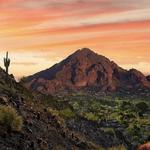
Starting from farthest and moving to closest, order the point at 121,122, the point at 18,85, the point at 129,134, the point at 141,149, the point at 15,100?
the point at 121,122 → the point at 129,134 → the point at 18,85 → the point at 15,100 → the point at 141,149

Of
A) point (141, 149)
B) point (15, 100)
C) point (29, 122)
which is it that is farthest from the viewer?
point (15, 100)

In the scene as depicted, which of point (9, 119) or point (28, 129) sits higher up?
point (9, 119)

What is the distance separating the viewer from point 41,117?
1313 inches

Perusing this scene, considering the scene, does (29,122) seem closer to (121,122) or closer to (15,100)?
(15,100)

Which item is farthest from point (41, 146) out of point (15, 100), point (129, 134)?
point (129, 134)

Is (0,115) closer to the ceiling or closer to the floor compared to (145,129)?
closer to the ceiling

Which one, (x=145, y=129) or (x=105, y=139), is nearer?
(x=105, y=139)

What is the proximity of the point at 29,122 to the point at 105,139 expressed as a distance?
24.2 meters

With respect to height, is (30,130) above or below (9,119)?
below

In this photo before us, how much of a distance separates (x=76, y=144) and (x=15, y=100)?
17.2 feet

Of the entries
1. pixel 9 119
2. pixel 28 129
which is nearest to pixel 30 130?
pixel 28 129

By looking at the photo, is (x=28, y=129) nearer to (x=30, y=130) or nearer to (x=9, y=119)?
(x=30, y=130)

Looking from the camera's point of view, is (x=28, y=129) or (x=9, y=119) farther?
(x=28, y=129)

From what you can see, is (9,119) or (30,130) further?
(30,130)
